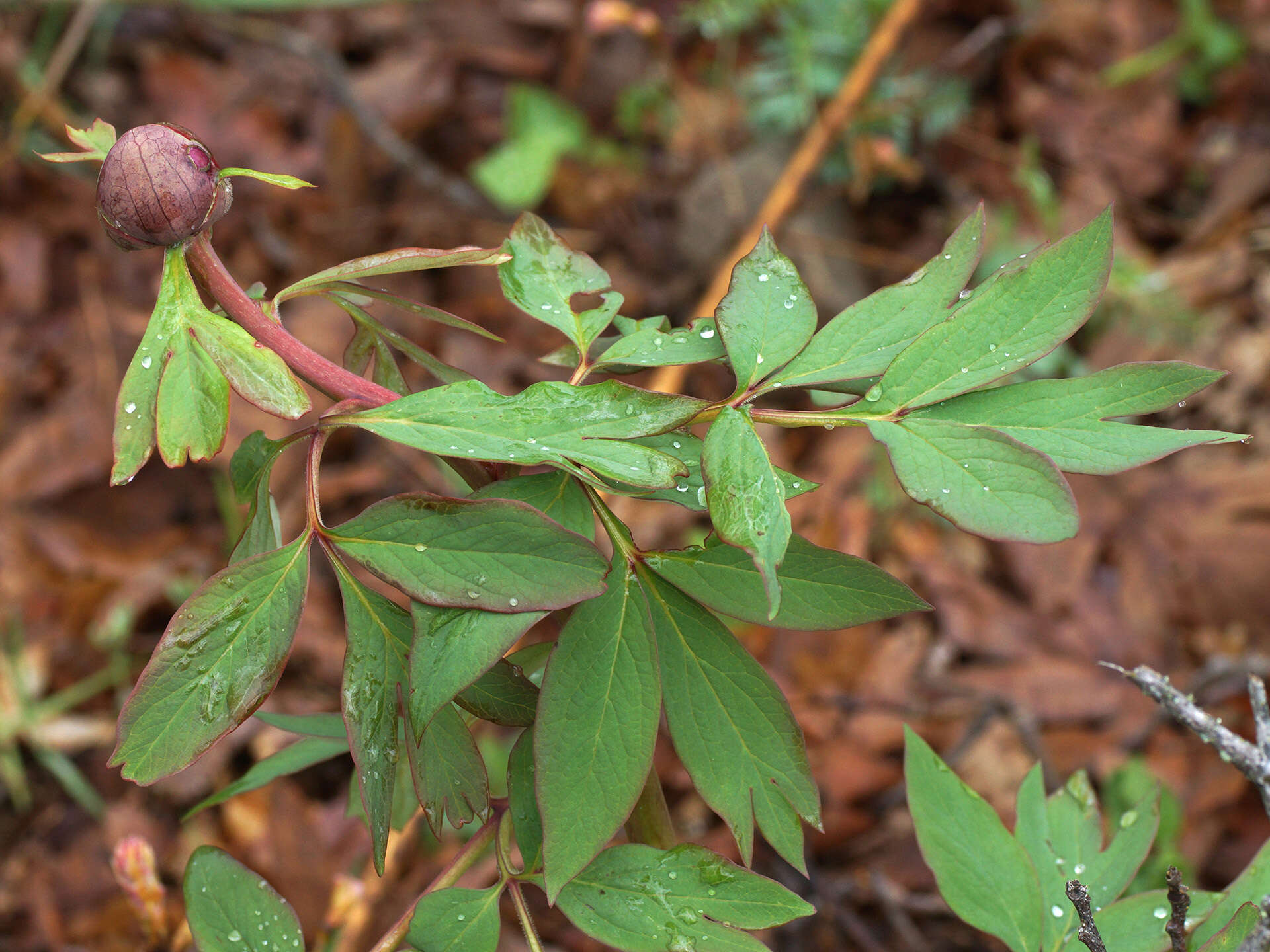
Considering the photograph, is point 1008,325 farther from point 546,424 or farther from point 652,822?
point 652,822

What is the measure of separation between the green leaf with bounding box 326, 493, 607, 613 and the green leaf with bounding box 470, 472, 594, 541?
7cm

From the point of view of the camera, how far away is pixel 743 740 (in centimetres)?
75

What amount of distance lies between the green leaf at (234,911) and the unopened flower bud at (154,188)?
53cm

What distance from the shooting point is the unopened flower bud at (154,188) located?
0.70 meters

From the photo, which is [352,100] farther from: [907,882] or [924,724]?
[907,882]

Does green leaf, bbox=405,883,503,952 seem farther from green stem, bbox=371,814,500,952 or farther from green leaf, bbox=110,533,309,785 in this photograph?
green leaf, bbox=110,533,309,785

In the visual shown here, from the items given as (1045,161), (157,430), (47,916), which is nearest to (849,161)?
(1045,161)

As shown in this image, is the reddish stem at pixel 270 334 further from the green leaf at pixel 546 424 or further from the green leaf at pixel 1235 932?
the green leaf at pixel 1235 932

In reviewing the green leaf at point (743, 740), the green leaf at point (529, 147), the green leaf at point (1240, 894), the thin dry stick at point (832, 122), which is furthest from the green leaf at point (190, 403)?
the green leaf at point (529, 147)

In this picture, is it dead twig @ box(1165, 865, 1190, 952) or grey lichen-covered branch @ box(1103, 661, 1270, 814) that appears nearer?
dead twig @ box(1165, 865, 1190, 952)

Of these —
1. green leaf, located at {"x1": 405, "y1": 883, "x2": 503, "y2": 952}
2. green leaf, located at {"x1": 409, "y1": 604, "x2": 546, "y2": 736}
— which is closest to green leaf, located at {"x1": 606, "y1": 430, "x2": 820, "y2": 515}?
green leaf, located at {"x1": 409, "y1": 604, "x2": 546, "y2": 736}

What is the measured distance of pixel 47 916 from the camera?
195 centimetres

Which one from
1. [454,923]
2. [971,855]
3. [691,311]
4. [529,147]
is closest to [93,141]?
[454,923]

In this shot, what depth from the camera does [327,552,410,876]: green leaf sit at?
2.24 ft
